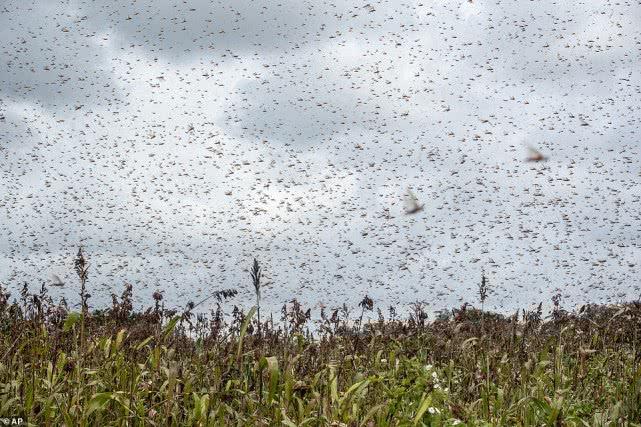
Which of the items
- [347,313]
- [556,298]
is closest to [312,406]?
[347,313]

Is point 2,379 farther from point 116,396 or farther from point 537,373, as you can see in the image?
point 537,373

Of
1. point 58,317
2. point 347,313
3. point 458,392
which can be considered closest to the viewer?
point 58,317

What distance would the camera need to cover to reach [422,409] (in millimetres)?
4016

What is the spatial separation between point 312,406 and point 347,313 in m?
4.03

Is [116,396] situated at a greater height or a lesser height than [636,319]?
lesser

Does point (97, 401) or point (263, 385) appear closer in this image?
point (97, 401)

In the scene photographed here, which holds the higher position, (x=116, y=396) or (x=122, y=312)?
(x=122, y=312)

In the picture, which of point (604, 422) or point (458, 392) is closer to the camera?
point (604, 422)

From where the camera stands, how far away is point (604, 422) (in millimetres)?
4586

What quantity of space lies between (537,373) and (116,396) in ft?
12.4

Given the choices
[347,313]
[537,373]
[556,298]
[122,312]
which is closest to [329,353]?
[347,313]

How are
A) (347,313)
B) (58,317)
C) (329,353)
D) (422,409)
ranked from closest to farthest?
(422,409) < (58,317) < (329,353) < (347,313)

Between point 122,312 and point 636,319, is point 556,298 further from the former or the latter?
point 122,312

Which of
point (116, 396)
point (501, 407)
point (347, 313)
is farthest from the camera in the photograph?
point (347, 313)
